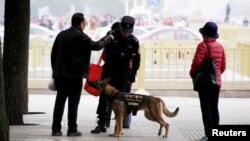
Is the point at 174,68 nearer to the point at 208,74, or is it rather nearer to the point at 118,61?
the point at 118,61

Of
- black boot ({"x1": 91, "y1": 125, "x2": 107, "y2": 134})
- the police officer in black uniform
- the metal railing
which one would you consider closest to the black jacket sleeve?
the police officer in black uniform

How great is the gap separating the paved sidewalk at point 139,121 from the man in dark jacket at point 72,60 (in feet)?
1.98

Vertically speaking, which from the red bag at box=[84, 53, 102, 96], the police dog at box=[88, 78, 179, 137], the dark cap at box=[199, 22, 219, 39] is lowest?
the police dog at box=[88, 78, 179, 137]

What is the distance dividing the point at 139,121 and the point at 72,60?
292 centimetres

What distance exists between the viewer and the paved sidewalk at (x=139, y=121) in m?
11.8

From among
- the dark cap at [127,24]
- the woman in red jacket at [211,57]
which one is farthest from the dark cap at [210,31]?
the dark cap at [127,24]

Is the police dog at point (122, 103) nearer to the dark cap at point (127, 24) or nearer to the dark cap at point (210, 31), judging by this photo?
the dark cap at point (127, 24)

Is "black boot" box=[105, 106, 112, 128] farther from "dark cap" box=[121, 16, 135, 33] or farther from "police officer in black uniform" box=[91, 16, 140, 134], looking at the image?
"dark cap" box=[121, 16, 135, 33]

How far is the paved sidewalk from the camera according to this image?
11.8m

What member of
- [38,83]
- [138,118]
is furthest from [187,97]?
[138,118]

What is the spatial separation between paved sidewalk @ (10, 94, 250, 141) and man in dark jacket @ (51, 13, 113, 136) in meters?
0.60

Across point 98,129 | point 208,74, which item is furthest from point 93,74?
point 208,74

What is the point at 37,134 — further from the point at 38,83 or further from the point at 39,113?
the point at 38,83

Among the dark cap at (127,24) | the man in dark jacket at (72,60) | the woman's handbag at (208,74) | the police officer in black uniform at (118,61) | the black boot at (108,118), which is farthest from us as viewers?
the black boot at (108,118)
